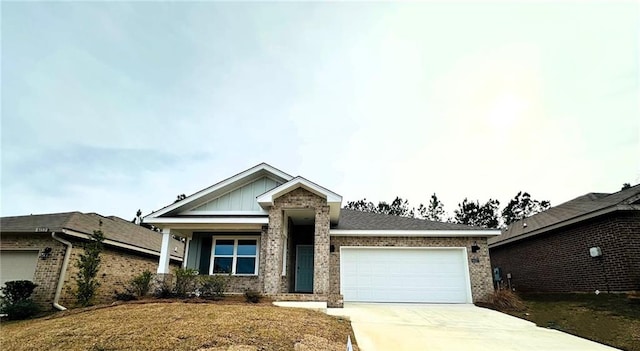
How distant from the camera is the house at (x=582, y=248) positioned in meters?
10.7

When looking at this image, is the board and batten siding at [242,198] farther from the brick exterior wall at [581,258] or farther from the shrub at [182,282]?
the brick exterior wall at [581,258]

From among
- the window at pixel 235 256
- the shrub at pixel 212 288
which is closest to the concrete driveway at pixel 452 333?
the shrub at pixel 212 288

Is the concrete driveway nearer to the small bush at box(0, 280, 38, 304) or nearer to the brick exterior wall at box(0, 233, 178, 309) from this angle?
the brick exterior wall at box(0, 233, 178, 309)

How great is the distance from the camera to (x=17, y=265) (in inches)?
495

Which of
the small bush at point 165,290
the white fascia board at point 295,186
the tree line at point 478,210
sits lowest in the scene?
the small bush at point 165,290

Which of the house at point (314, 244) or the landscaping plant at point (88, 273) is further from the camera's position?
the house at point (314, 244)

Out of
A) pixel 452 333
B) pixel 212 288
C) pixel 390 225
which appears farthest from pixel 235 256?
pixel 452 333

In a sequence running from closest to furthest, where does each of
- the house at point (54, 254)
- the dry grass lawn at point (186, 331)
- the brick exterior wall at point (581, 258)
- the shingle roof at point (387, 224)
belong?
the dry grass lawn at point (186, 331) < the brick exterior wall at point (581, 258) < the house at point (54, 254) < the shingle roof at point (387, 224)

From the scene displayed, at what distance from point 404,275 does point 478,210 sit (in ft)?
107

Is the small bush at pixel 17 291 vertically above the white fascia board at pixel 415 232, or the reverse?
the white fascia board at pixel 415 232

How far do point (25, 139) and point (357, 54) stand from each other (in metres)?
16.6

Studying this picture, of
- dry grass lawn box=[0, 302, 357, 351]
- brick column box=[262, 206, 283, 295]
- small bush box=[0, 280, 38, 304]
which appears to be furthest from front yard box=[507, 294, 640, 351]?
small bush box=[0, 280, 38, 304]

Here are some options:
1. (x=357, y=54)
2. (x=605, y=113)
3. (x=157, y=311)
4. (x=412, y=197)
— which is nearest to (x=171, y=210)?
(x=157, y=311)

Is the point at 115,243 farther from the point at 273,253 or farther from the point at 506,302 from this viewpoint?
the point at 506,302
